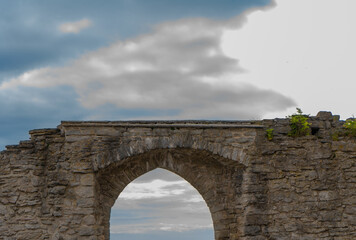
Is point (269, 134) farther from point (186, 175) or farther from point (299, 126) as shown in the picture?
point (186, 175)

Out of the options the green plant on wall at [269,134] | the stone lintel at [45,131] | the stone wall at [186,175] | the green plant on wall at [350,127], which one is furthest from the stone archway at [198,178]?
the green plant on wall at [350,127]

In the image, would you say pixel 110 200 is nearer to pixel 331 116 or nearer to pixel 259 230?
pixel 259 230

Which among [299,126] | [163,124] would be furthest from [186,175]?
[299,126]

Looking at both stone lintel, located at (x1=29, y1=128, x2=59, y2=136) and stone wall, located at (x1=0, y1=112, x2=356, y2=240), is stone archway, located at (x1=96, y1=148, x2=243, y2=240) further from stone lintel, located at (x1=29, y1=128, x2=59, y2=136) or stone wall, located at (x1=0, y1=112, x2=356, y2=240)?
stone lintel, located at (x1=29, y1=128, x2=59, y2=136)

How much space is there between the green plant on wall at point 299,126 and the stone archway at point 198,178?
132 cm

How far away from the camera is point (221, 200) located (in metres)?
9.15

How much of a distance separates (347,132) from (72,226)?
5.78m

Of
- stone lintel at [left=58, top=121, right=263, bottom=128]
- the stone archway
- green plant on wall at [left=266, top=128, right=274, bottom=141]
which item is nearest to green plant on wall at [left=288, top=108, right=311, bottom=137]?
green plant on wall at [left=266, top=128, right=274, bottom=141]

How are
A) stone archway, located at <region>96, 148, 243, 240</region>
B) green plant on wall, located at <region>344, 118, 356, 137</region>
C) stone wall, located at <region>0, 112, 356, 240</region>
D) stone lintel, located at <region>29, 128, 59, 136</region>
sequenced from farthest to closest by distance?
green plant on wall, located at <region>344, 118, 356, 137</region>, stone archway, located at <region>96, 148, 243, 240</region>, stone lintel, located at <region>29, 128, 59, 136</region>, stone wall, located at <region>0, 112, 356, 240</region>

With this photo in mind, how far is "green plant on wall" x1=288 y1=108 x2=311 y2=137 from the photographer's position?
9.04 meters

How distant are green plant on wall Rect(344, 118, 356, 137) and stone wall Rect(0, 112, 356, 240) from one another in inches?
6.9

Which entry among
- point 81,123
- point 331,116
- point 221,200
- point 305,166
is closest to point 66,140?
point 81,123

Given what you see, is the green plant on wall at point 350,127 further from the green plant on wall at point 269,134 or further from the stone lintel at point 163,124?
the stone lintel at point 163,124

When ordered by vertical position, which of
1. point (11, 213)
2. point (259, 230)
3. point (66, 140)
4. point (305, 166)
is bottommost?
point (259, 230)
